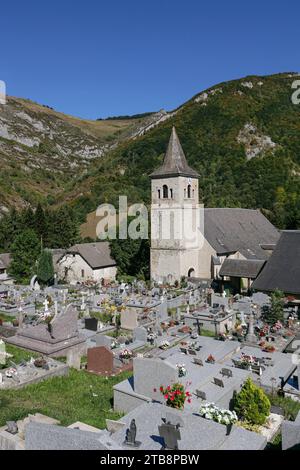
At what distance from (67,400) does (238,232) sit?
29793 mm

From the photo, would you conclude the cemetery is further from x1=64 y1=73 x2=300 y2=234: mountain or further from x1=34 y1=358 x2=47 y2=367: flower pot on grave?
x1=64 y1=73 x2=300 y2=234: mountain

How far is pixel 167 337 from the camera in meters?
20.0

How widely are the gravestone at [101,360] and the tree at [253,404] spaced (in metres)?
6.38

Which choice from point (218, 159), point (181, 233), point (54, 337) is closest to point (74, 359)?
point (54, 337)

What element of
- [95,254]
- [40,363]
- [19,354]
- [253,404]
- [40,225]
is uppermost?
[40,225]

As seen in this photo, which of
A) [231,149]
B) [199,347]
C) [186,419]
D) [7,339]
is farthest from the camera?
[231,149]

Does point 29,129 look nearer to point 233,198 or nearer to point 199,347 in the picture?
point 233,198

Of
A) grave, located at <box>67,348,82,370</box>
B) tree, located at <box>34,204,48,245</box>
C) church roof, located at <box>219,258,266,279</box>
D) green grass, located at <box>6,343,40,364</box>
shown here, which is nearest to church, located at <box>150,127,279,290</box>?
church roof, located at <box>219,258,266,279</box>

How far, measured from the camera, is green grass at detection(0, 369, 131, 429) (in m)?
11.1

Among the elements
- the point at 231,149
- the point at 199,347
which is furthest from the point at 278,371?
the point at 231,149

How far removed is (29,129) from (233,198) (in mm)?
88820

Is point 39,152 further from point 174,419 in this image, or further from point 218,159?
point 174,419

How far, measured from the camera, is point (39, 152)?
121 meters

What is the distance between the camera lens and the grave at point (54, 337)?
1802cm
